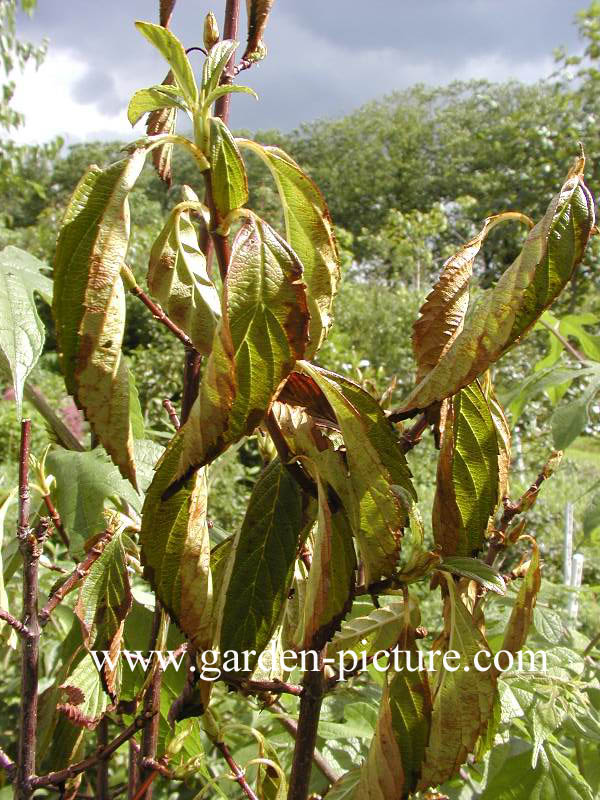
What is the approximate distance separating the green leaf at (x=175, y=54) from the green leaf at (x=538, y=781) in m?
0.84

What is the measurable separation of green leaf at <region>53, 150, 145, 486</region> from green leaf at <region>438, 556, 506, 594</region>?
231mm

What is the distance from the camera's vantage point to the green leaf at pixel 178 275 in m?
0.45

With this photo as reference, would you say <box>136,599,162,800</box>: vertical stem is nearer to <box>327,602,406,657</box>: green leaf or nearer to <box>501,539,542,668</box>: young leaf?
<box>327,602,406,657</box>: green leaf

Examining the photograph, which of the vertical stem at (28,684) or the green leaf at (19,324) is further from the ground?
the green leaf at (19,324)

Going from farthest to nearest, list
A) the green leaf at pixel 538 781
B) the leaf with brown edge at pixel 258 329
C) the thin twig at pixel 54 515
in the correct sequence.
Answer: the green leaf at pixel 538 781 < the thin twig at pixel 54 515 < the leaf with brown edge at pixel 258 329

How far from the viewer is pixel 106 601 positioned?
587 millimetres

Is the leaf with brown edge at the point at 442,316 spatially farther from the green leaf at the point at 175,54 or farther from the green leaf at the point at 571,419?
the green leaf at the point at 571,419

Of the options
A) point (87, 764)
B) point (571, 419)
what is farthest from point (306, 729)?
point (571, 419)

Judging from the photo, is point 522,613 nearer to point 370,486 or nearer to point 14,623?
point 370,486

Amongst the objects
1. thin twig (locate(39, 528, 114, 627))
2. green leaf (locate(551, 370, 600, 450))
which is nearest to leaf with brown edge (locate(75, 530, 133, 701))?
thin twig (locate(39, 528, 114, 627))

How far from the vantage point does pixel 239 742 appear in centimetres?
137

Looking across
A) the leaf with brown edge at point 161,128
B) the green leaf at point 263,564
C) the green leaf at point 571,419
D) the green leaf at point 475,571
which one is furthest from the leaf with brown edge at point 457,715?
the green leaf at point 571,419

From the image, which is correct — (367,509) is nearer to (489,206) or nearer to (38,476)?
(38,476)

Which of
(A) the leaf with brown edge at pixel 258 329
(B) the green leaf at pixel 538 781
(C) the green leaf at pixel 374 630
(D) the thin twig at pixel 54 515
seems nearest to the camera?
(A) the leaf with brown edge at pixel 258 329
